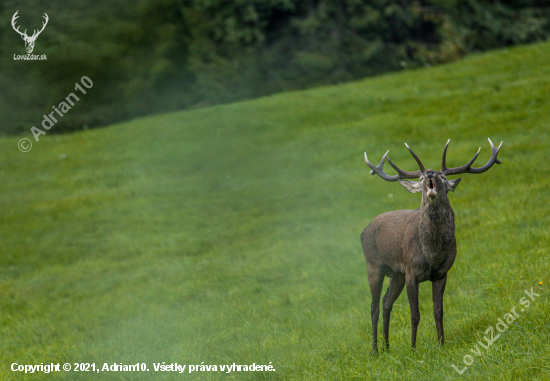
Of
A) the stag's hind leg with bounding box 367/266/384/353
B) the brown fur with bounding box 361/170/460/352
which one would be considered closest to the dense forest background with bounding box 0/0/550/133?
the stag's hind leg with bounding box 367/266/384/353

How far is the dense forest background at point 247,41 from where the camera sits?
96.6 ft

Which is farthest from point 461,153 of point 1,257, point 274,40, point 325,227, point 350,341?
point 274,40

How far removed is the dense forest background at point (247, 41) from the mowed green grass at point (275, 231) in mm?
6415

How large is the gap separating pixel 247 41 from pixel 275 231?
20.1 metres

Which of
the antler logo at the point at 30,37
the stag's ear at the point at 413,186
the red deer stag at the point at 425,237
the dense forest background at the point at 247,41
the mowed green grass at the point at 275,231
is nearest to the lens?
the red deer stag at the point at 425,237

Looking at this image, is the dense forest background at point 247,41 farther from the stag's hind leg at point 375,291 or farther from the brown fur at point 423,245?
the brown fur at point 423,245

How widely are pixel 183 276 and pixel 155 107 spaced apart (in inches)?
804

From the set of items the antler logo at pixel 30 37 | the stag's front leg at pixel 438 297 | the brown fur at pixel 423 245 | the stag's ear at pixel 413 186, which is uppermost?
the antler logo at pixel 30 37

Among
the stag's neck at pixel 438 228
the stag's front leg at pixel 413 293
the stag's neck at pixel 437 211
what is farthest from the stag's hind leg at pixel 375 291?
the stag's neck at pixel 437 211

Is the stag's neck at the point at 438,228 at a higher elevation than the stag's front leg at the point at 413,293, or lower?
higher

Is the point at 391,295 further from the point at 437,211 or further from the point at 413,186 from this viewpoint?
the point at 413,186

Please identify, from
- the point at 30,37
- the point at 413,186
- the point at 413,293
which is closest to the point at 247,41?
the point at 30,37

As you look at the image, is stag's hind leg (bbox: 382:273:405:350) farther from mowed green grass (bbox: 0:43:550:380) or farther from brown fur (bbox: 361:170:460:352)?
mowed green grass (bbox: 0:43:550:380)

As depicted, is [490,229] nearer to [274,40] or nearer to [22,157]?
[22,157]
